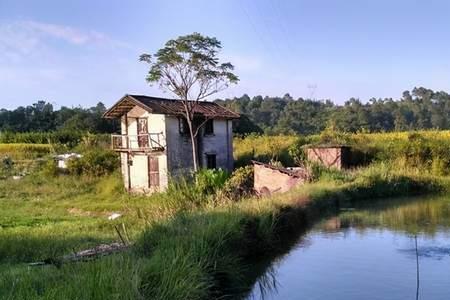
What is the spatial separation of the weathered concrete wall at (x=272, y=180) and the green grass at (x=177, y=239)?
1.29m

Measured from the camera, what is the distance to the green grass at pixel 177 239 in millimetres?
5199

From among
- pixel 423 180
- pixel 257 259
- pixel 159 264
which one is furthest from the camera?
pixel 423 180

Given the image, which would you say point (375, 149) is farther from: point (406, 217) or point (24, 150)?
point (24, 150)

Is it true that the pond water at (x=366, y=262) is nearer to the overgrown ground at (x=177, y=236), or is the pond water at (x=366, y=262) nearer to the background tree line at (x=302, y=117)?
the overgrown ground at (x=177, y=236)

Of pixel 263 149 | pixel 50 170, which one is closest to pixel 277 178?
pixel 263 149

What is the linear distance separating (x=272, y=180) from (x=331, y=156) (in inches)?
255

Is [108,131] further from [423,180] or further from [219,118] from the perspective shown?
[423,180]

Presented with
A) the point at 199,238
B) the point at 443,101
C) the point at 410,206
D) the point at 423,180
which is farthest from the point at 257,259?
the point at 443,101

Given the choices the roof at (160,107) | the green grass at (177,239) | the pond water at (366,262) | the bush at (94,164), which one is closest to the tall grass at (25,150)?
the bush at (94,164)

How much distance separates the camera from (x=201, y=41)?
25016 millimetres

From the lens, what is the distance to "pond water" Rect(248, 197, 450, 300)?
7777 mm

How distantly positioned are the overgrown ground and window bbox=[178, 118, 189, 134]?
16.7 ft

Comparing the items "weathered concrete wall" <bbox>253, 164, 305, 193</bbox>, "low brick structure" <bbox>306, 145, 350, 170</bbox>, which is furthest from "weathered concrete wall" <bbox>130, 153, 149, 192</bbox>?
"low brick structure" <bbox>306, 145, 350, 170</bbox>

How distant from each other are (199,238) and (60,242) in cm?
509
